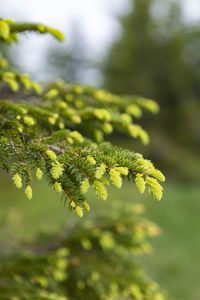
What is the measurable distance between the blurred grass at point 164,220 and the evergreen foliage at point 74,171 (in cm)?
82

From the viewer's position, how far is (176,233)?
935 cm

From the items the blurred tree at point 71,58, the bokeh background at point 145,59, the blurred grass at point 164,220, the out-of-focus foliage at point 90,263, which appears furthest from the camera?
the blurred tree at point 71,58

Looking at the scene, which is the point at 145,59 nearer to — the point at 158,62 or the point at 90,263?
the point at 158,62

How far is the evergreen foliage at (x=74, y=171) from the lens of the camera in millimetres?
1430

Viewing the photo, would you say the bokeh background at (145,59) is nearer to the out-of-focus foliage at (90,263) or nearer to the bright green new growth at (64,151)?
the out-of-focus foliage at (90,263)

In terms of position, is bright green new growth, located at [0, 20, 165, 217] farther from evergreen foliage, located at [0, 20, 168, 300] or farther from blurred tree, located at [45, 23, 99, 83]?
blurred tree, located at [45, 23, 99, 83]

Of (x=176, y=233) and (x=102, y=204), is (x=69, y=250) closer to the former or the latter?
(x=176, y=233)

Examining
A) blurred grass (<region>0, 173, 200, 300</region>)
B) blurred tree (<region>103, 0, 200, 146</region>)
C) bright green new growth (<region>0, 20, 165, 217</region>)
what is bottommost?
bright green new growth (<region>0, 20, 165, 217</region>)

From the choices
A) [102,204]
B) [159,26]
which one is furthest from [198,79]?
[102,204]

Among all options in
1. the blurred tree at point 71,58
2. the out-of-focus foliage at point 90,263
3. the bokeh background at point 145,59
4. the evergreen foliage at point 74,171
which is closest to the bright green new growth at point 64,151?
the evergreen foliage at point 74,171

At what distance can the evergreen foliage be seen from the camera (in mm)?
1430

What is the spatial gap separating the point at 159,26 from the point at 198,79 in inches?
182

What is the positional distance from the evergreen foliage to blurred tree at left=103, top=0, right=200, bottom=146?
16251mm

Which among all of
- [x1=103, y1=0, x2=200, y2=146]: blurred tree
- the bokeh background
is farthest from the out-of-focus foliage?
[x1=103, y1=0, x2=200, y2=146]: blurred tree
